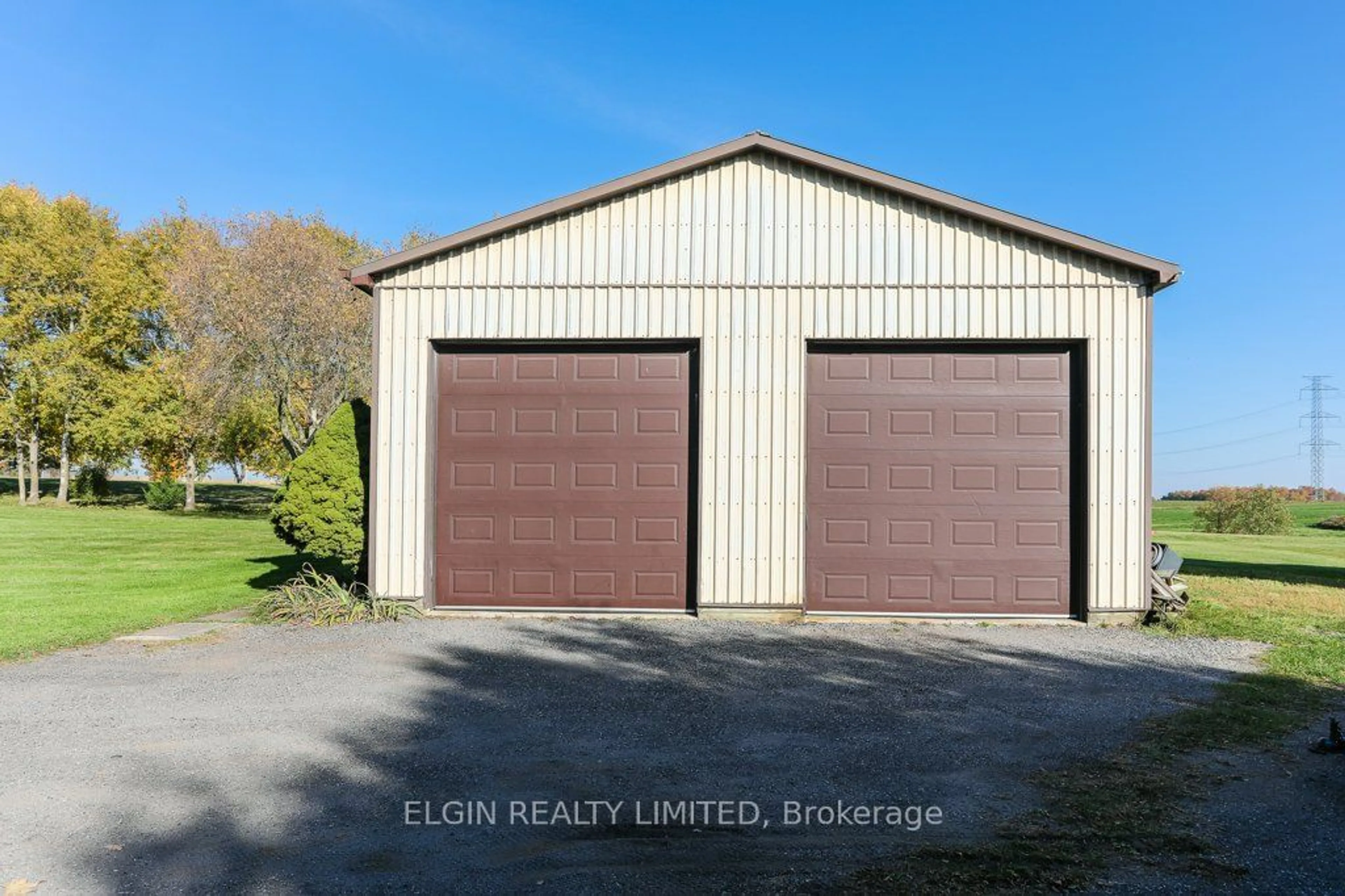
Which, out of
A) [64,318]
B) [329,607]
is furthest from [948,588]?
[64,318]

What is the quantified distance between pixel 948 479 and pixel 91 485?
124 ft

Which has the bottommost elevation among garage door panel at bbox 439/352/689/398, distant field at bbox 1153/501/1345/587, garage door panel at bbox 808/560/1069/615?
distant field at bbox 1153/501/1345/587

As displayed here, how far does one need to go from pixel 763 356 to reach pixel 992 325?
2635 mm

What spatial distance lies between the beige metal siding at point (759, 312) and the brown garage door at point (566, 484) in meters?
0.34

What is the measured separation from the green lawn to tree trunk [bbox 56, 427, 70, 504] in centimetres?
416

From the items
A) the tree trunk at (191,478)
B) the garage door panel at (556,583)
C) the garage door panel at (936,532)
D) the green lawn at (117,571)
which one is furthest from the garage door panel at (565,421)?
the tree trunk at (191,478)

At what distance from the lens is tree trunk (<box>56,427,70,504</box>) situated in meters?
31.4

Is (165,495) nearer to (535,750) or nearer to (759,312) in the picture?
(759,312)

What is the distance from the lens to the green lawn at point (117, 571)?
884 centimetres

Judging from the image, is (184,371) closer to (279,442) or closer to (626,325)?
(279,442)

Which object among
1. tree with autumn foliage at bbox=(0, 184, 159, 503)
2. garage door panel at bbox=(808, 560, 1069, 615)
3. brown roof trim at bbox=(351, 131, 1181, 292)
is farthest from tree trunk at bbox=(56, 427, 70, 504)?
garage door panel at bbox=(808, 560, 1069, 615)

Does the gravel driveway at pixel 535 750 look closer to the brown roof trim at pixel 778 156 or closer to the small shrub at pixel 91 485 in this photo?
the brown roof trim at pixel 778 156

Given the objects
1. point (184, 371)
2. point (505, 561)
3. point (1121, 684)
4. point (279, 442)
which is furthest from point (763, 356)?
point (279, 442)

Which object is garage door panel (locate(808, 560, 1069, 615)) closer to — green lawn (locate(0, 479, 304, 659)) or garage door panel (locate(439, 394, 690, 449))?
garage door panel (locate(439, 394, 690, 449))
